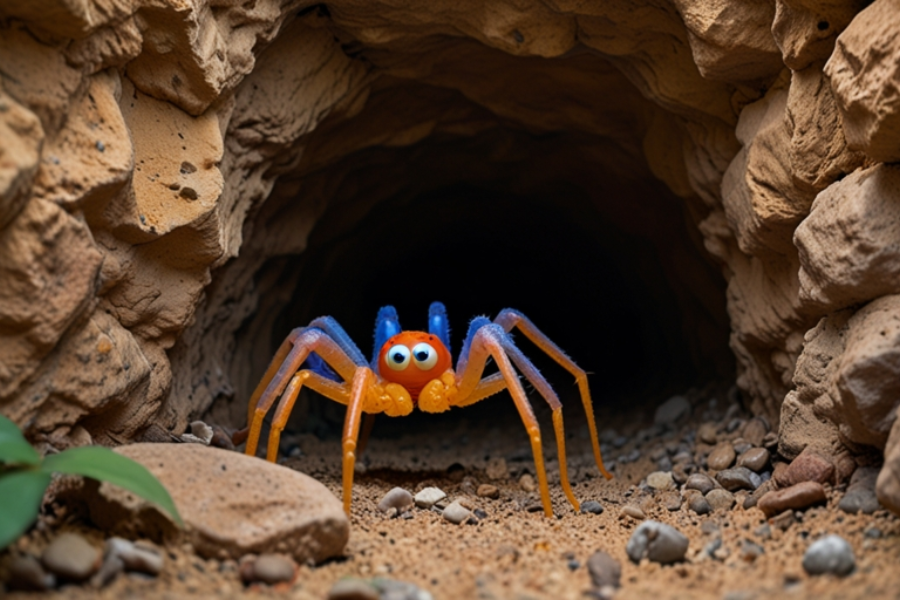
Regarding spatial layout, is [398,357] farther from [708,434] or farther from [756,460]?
[708,434]

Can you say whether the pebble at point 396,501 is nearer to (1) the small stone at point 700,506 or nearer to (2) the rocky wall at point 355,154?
(2) the rocky wall at point 355,154

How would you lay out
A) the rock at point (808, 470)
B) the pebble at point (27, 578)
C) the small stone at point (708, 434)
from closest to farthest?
the pebble at point (27, 578)
the rock at point (808, 470)
the small stone at point (708, 434)

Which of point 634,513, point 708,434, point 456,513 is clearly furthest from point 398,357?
point 708,434

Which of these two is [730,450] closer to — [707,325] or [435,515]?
[435,515]

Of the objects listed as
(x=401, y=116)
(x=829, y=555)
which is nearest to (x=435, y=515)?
(x=829, y=555)

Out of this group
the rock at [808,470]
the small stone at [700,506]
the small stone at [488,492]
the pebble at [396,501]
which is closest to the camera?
the rock at [808,470]

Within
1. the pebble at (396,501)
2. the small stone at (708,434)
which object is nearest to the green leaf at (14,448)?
the pebble at (396,501)
